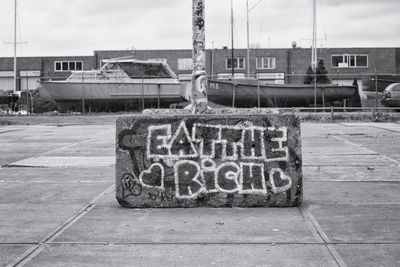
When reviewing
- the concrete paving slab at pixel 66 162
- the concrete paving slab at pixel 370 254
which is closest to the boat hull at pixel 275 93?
the concrete paving slab at pixel 66 162

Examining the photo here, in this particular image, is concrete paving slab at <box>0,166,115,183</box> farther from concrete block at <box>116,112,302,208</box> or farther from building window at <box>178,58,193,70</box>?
building window at <box>178,58,193,70</box>

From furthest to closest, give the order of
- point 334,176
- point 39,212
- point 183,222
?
point 334,176, point 39,212, point 183,222

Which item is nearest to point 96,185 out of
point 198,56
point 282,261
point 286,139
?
point 198,56

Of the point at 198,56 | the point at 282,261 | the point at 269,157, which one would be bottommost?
the point at 282,261

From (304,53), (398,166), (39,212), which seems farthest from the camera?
(304,53)

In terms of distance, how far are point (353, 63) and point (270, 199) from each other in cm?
5301

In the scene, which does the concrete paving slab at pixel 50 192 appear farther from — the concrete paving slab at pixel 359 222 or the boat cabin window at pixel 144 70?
the boat cabin window at pixel 144 70

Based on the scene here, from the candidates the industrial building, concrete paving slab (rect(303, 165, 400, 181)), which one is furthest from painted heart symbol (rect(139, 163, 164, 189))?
the industrial building

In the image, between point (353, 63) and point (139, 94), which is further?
point (353, 63)

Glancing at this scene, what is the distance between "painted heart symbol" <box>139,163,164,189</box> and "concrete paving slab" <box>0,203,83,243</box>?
79 cm

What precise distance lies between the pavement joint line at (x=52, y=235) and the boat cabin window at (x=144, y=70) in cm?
2826

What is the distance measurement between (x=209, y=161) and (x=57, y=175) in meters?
3.34

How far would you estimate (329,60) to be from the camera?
5625 cm

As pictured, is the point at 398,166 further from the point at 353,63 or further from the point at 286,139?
the point at 353,63
